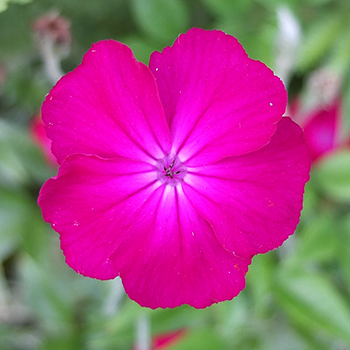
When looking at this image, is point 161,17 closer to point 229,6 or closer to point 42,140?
point 229,6

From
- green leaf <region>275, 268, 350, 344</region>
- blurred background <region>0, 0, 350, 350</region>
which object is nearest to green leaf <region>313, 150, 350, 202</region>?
blurred background <region>0, 0, 350, 350</region>

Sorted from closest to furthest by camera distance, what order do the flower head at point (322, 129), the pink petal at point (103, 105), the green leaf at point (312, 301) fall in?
the pink petal at point (103, 105) < the green leaf at point (312, 301) < the flower head at point (322, 129)

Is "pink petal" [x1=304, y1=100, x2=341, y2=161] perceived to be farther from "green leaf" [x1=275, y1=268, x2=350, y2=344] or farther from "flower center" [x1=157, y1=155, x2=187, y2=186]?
"flower center" [x1=157, y1=155, x2=187, y2=186]

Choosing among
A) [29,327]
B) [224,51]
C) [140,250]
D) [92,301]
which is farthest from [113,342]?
[224,51]

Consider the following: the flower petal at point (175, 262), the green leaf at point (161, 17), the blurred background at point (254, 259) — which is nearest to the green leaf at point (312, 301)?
the blurred background at point (254, 259)

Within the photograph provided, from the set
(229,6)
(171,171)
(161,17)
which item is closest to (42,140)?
(161,17)

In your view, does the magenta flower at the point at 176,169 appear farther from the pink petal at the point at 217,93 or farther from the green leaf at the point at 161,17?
the green leaf at the point at 161,17
